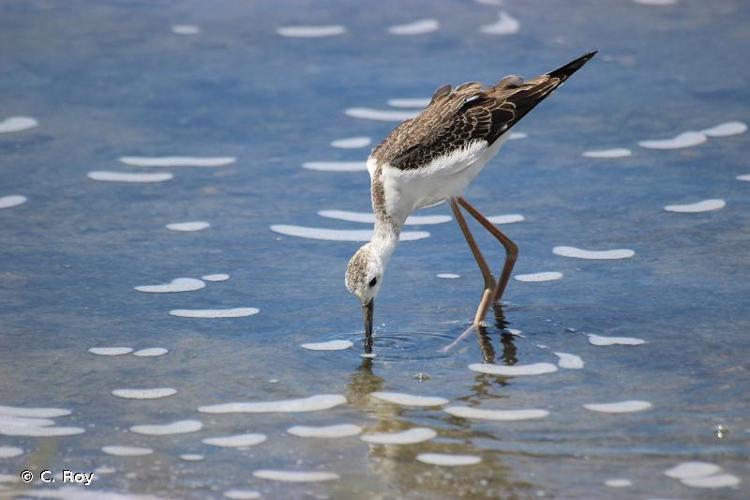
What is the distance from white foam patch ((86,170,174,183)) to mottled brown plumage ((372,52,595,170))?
3.06 meters

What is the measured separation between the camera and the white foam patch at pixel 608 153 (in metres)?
11.8

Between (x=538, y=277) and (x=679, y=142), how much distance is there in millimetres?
3146

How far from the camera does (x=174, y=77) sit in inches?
549

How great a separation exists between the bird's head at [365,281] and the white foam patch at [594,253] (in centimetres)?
193

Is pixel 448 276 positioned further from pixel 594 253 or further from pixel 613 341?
pixel 613 341

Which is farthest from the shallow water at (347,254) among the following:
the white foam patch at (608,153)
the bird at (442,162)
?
the bird at (442,162)

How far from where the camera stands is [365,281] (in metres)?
8.38

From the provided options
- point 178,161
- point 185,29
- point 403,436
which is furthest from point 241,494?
point 185,29

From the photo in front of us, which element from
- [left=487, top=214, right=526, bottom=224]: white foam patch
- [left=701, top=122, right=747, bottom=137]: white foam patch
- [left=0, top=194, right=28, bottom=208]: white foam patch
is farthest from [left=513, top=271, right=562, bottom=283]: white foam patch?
[left=0, top=194, right=28, bottom=208]: white foam patch

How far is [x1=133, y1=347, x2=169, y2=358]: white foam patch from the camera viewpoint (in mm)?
8258

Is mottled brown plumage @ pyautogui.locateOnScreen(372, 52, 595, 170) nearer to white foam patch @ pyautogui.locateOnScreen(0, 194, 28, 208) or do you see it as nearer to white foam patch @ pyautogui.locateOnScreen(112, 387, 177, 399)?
white foam patch @ pyautogui.locateOnScreen(112, 387, 177, 399)

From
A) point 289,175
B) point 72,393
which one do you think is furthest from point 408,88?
point 72,393

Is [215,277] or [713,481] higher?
[215,277]

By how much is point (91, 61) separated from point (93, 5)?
216 centimetres
